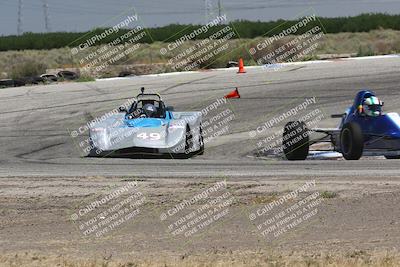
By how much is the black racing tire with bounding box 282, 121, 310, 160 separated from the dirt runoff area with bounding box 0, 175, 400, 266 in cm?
413

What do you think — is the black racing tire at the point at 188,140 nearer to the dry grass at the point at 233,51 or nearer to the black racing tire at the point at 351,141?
the black racing tire at the point at 351,141

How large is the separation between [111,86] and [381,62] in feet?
32.5

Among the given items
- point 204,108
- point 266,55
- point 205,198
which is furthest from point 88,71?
point 205,198

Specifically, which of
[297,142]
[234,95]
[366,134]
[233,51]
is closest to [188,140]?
[297,142]

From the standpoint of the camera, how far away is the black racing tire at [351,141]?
15805 millimetres

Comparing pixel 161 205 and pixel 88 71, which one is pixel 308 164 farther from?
pixel 88 71

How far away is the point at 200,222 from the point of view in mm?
9875

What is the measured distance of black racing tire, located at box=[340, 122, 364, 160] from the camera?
1580 centimetres

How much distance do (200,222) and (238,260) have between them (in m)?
2.09

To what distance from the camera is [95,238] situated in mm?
9305

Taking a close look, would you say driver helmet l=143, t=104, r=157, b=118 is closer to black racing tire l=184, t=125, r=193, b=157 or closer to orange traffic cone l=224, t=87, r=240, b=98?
black racing tire l=184, t=125, r=193, b=157

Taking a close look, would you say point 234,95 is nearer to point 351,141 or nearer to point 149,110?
point 149,110

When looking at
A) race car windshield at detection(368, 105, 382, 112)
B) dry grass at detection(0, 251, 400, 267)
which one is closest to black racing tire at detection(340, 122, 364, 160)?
race car windshield at detection(368, 105, 382, 112)

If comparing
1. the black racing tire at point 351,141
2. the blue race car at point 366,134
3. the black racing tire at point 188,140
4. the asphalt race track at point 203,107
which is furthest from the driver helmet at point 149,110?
the black racing tire at point 351,141
